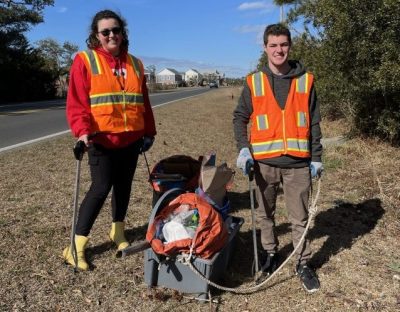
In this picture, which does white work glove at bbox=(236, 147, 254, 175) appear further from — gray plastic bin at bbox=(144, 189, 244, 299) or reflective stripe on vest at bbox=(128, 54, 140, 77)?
reflective stripe on vest at bbox=(128, 54, 140, 77)

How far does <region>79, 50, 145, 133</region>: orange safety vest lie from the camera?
385 centimetres

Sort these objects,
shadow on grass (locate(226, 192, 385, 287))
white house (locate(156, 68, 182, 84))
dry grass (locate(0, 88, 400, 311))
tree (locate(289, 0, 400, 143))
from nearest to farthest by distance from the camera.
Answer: dry grass (locate(0, 88, 400, 311)) < shadow on grass (locate(226, 192, 385, 287)) < tree (locate(289, 0, 400, 143)) < white house (locate(156, 68, 182, 84))

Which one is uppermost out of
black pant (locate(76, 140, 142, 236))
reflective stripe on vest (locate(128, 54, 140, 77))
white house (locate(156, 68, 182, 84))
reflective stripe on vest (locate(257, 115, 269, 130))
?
reflective stripe on vest (locate(128, 54, 140, 77))

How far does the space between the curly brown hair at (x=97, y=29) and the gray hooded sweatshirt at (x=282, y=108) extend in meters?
1.14

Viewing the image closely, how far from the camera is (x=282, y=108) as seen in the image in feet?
12.1

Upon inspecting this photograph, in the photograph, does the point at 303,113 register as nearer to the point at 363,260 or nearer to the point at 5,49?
the point at 363,260

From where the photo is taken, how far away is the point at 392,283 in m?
3.99

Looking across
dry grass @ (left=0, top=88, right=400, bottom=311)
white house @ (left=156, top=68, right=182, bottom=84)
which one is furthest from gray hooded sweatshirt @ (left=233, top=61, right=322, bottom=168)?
white house @ (left=156, top=68, right=182, bottom=84)

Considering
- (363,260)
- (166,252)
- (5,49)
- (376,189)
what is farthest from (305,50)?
(5,49)

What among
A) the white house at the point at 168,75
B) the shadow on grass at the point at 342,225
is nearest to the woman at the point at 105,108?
the shadow on grass at the point at 342,225

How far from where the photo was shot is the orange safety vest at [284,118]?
367 cm

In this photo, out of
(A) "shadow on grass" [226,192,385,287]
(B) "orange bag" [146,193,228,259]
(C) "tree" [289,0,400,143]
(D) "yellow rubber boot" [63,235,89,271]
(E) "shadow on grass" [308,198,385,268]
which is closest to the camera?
(B) "orange bag" [146,193,228,259]

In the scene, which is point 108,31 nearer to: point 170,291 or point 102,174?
point 102,174

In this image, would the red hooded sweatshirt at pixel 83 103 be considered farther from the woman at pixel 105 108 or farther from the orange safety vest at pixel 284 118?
the orange safety vest at pixel 284 118
